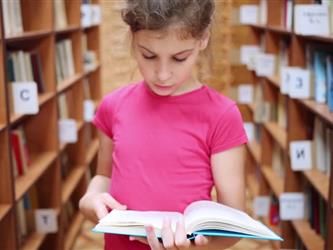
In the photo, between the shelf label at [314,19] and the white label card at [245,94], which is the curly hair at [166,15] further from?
the white label card at [245,94]

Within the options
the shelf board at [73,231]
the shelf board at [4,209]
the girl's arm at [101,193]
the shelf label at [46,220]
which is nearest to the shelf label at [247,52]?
the shelf board at [73,231]

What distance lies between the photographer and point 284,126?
10.5 feet

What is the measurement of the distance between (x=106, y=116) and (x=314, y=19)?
1.17m

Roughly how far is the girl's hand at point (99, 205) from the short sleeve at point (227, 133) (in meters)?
0.26

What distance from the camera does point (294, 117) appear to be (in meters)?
2.58

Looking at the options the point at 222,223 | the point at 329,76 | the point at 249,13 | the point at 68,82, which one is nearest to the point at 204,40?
the point at 222,223

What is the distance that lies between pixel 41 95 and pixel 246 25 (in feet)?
7.32

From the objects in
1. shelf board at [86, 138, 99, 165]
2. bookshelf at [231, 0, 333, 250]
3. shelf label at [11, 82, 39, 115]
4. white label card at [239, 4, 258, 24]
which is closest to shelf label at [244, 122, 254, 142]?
bookshelf at [231, 0, 333, 250]

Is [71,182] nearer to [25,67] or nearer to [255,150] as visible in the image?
[25,67]

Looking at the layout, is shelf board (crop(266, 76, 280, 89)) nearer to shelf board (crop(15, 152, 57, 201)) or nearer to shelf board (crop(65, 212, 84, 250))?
shelf board (crop(15, 152, 57, 201))

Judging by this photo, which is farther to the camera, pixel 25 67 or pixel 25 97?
pixel 25 67

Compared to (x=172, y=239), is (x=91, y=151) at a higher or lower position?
lower

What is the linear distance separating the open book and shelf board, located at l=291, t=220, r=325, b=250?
1.40m

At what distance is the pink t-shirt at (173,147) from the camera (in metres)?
1.17
